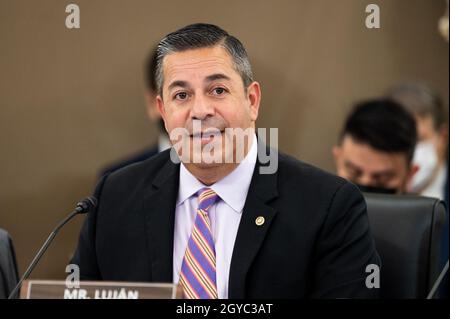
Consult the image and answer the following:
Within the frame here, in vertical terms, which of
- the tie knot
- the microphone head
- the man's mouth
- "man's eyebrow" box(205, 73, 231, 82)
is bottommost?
the tie knot

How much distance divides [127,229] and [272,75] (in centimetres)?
220

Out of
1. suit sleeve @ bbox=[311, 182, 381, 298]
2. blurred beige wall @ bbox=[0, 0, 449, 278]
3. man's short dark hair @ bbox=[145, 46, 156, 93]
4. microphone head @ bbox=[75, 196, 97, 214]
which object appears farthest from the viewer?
man's short dark hair @ bbox=[145, 46, 156, 93]

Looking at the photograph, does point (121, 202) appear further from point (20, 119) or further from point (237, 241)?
point (20, 119)

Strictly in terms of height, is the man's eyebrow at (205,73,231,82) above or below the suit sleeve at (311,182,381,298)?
above

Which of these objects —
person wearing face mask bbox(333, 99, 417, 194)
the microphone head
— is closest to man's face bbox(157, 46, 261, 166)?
the microphone head

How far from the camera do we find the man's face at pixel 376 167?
112 inches

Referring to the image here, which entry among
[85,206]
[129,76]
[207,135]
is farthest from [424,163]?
[85,206]

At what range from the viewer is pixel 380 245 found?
2199 millimetres

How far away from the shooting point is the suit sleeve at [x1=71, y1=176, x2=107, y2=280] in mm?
2023

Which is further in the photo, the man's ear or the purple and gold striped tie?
the man's ear

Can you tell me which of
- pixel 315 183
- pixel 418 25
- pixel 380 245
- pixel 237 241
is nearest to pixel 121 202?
pixel 237 241

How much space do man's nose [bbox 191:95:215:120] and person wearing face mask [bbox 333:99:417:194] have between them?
1.09m

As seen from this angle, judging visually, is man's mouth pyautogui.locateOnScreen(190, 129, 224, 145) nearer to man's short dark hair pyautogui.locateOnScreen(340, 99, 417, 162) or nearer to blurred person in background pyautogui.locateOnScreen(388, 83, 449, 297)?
man's short dark hair pyautogui.locateOnScreen(340, 99, 417, 162)

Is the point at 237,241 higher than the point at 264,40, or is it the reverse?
the point at 264,40
